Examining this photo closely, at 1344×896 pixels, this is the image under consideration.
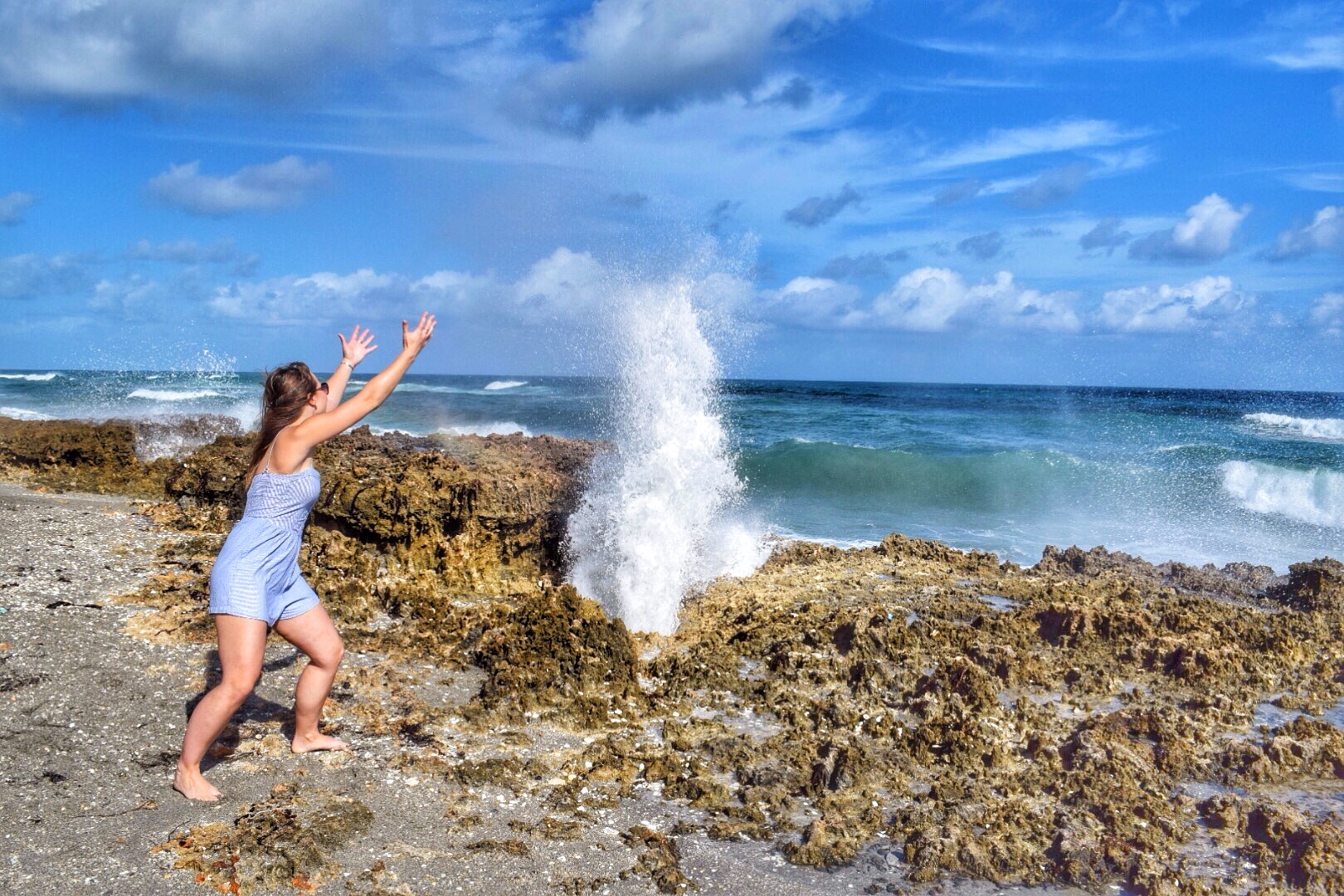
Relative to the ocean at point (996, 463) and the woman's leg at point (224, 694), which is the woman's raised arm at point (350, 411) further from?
the ocean at point (996, 463)

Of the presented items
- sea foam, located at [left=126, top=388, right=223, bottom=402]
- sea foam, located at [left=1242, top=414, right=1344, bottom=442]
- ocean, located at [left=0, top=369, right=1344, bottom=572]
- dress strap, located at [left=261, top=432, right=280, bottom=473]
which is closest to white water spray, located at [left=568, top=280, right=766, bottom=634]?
ocean, located at [left=0, top=369, right=1344, bottom=572]

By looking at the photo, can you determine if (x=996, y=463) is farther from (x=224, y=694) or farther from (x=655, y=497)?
(x=224, y=694)

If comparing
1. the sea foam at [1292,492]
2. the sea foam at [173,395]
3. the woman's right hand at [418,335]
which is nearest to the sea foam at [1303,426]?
the sea foam at [1292,492]

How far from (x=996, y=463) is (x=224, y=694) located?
20.3 m

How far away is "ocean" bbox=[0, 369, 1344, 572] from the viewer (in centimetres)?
1338

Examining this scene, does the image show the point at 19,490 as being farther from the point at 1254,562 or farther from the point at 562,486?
the point at 1254,562

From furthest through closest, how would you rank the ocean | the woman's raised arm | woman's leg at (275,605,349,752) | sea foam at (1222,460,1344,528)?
sea foam at (1222,460,1344,528) → the ocean → woman's leg at (275,605,349,752) → the woman's raised arm

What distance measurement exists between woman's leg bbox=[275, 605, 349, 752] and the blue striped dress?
10cm

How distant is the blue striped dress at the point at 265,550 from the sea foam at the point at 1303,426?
35941 millimetres

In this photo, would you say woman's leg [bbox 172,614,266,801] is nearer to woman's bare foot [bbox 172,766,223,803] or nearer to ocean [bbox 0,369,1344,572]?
woman's bare foot [bbox 172,766,223,803]

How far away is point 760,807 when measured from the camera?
4020 millimetres

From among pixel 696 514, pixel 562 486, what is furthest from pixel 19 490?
pixel 696 514

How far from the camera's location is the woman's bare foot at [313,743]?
4090 millimetres

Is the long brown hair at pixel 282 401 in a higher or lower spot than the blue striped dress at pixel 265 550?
higher
